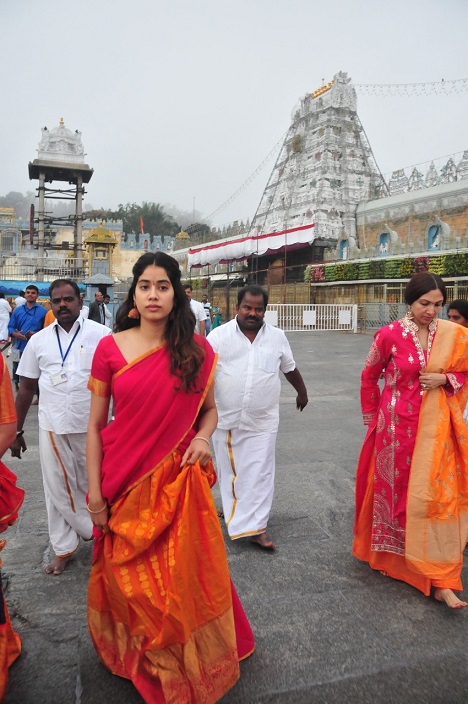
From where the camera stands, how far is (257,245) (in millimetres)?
25531

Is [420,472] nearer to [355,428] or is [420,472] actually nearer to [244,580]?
[244,580]

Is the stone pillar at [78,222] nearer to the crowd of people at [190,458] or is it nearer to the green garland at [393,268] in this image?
the green garland at [393,268]

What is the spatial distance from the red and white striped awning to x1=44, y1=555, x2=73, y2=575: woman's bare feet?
21.6 m

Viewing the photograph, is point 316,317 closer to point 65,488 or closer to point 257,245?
point 257,245

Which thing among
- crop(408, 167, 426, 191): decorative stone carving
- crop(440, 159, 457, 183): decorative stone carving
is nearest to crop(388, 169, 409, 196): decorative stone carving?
crop(408, 167, 426, 191): decorative stone carving

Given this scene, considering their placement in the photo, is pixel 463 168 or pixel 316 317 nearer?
pixel 316 317

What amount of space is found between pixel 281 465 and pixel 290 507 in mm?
915

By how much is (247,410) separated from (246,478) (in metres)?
0.40

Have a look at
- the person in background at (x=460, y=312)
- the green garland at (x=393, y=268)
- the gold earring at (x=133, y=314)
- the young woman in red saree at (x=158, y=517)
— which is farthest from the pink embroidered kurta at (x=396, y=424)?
the green garland at (x=393, y=268)

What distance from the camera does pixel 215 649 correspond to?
1.76m

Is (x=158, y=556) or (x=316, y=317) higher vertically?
(x=316, y=317)

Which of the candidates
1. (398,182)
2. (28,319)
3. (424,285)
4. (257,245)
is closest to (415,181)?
(398,182)

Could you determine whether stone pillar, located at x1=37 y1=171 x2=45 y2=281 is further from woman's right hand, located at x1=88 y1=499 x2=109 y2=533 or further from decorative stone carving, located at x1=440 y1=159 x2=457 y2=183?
woman's right hand, located at x1=88 y1=499 x2=109 y2=533

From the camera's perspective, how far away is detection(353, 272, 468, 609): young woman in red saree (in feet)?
8.14
